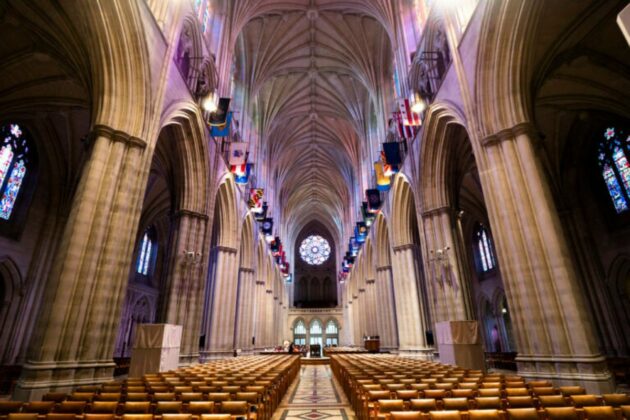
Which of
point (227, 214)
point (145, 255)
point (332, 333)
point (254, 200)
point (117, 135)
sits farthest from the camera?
point (332, 333)

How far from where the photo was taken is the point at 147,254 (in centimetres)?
2572

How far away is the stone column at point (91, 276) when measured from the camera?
6.20m

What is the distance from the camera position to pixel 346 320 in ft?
135

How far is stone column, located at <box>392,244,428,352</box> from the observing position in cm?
1661

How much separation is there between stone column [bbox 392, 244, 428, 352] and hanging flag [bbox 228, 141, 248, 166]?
961cm

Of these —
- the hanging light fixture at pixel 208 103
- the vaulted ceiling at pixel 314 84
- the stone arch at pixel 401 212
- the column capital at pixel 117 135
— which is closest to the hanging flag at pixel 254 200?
the vaulted ceiling at pixel 314 84

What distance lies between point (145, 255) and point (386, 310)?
61.0 feet

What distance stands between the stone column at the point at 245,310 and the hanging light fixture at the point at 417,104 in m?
15.4

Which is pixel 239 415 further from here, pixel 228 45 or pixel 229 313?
pixel 228 45

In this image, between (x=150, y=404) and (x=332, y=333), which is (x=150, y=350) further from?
(x=332, y=333)

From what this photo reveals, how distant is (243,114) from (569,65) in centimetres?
1671

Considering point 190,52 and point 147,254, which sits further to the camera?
point 147,254

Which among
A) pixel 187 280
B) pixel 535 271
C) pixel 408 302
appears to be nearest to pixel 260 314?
pixel 408 302

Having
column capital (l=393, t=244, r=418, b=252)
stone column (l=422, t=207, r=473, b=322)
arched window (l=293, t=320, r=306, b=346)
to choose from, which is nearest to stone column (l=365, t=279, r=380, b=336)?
column capital (l=393, t=244, r=418, b=252)
